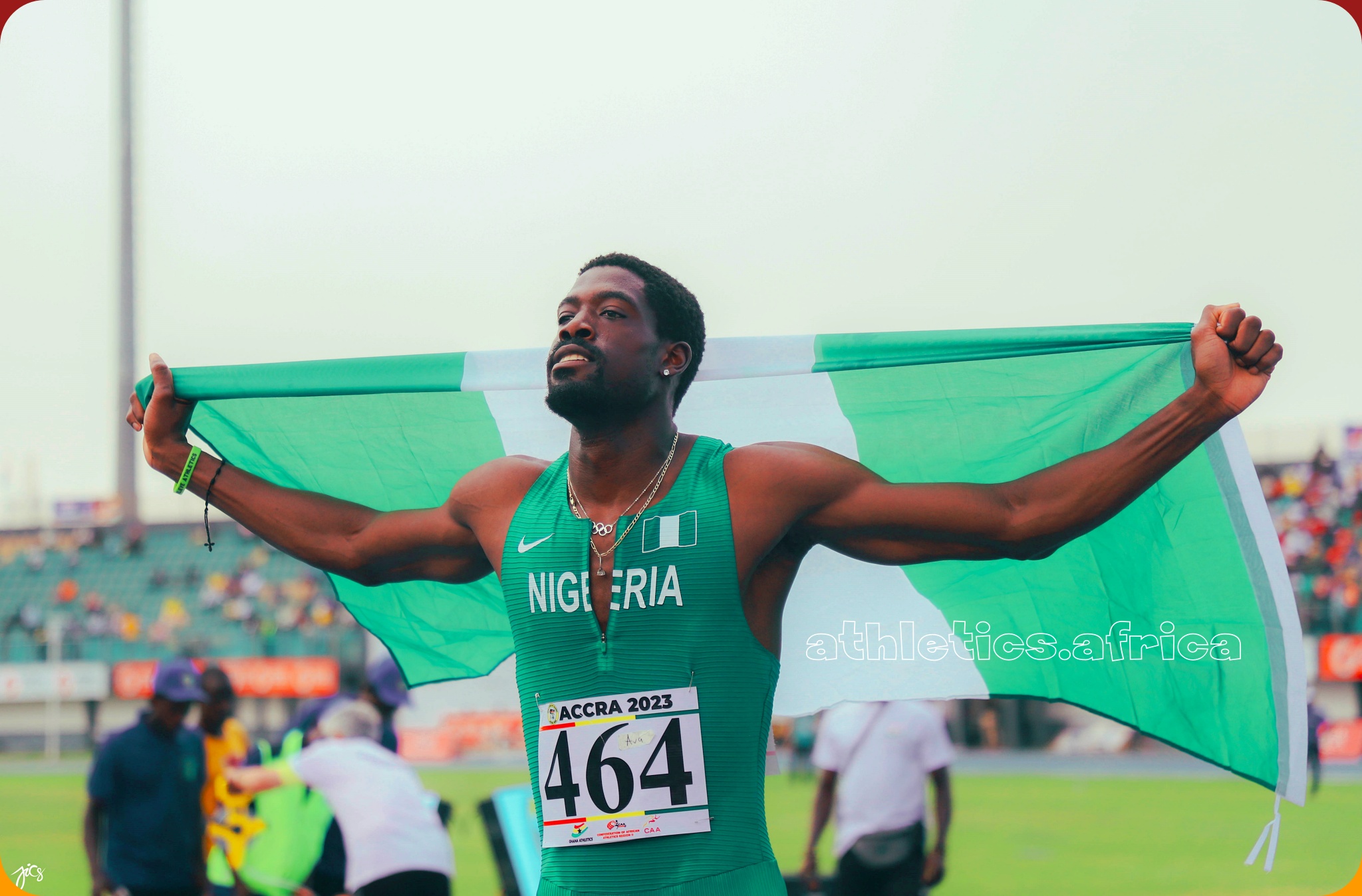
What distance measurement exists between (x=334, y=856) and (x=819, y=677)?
3178 millimetres

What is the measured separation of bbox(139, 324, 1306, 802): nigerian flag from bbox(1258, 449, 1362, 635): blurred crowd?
72.5 ft

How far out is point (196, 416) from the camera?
11.4 ft

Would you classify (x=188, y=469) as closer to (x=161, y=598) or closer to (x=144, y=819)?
(x=144, y=819)

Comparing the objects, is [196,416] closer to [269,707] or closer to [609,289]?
[609,289]

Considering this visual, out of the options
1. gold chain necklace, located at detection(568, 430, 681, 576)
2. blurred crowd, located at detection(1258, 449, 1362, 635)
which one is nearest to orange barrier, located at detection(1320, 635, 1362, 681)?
blurred crowd, located at detection(1258, 449, 1362, 635)

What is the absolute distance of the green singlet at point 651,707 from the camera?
98.1 inches

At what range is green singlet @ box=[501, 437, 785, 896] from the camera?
8.18 ft

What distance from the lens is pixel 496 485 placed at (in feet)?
9.53

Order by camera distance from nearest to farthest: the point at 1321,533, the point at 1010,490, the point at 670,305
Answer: the point at 1010,490 < the point at 670,305 < the point at 1321,533

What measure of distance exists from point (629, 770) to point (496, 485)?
2.42ft

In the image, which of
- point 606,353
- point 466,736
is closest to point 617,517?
point 606,353

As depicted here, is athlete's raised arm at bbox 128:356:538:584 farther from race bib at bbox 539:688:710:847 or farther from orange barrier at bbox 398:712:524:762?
orange barrier at bbox 398:712:524:762

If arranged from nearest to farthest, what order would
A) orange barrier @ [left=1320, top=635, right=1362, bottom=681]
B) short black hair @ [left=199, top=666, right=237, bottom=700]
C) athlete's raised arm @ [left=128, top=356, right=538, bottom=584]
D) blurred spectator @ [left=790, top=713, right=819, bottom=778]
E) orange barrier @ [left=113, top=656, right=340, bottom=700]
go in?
athlete's raised arm @ [left=128, top=356, right=538, bottom=584], short black hair @ [left=199, top=666, right=237, bottom=700], orange barrier @ [left=1320, top=635, right=1362, bottom=681], blurred spectator @ [left=790, top=713, right=819, bottom=778], orange barrier @ [left=113, top=656, right=340, bottom=700]

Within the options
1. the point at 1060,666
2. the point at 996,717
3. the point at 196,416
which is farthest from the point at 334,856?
the point at 996,717
